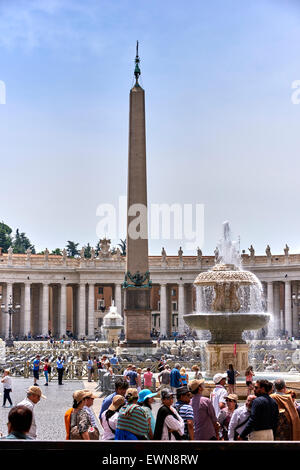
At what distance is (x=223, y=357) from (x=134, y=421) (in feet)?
46.3

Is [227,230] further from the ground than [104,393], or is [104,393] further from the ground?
[227,230]

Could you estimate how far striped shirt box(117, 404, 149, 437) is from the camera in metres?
7.32

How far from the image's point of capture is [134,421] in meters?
7.36

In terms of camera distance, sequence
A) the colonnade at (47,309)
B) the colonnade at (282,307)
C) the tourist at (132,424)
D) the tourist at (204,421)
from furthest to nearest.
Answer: the colonnade at (47,309)
the colonnade at (282,307)
the tourist at (204,421)
the tourist at (132,424)

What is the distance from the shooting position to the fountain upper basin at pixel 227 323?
815 inches

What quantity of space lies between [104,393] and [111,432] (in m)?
14.1

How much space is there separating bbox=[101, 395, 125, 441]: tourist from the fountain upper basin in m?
12.4

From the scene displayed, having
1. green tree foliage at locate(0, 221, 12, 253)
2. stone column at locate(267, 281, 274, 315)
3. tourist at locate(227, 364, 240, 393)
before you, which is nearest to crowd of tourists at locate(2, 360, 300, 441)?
tourist at locate(227, 364, 240, 393)

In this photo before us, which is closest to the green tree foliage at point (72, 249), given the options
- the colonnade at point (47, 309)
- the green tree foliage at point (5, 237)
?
the green tree foliage at point (5, 237)

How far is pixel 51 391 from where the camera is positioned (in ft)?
78.8

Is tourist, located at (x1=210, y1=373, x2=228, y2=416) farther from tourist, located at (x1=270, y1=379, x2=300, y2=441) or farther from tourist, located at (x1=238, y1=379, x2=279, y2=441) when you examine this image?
tourist, located at (x1=238, y1=379, x2=279, y2=441)

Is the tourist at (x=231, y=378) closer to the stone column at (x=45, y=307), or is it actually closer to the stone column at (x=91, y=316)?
the stone column at (x=91, y=316)
